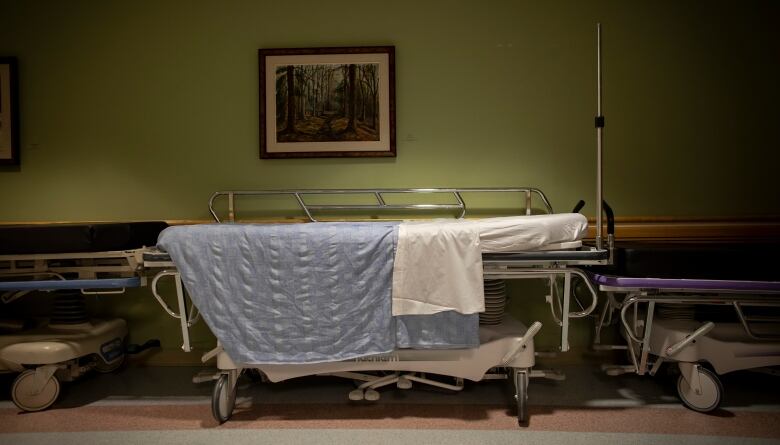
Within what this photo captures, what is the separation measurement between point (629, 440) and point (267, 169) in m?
2.30

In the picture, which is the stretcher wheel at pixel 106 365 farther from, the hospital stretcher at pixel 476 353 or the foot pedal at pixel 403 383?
the foot pedal at pixel 403 383

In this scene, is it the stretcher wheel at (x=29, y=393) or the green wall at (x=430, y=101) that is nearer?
the stretcher wheel at (x=29, y=393)

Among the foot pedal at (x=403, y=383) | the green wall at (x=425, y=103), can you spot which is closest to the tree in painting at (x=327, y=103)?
the green wall at (x=425, y=103)

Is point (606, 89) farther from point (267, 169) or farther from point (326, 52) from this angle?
point (267, 169)

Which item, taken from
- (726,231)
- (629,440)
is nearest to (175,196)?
(629,440)

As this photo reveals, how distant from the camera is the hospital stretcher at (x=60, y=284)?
197 cm

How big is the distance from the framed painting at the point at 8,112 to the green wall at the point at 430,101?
49 mm

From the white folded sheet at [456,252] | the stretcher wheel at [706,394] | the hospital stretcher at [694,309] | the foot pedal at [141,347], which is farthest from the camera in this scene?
the foot pedal at [141,347]

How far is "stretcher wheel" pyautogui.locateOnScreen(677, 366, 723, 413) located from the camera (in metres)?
1.93

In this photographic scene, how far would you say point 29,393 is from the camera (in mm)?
2064

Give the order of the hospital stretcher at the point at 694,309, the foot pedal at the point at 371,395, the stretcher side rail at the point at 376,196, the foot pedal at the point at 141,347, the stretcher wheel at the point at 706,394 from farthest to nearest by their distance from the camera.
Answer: the stretcher side rail at the point at 376,196
the foot pedal at the point at 141,347
the foot pedal at the point at 371,395
the stretcher wheel at the point at 706,394
the hospital stretcher at the point at 694,309

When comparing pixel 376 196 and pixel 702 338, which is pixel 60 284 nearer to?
pixel 376 196

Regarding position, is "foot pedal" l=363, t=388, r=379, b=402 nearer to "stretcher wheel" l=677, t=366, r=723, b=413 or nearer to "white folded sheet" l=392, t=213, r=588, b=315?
"white folded sheet" l=392, t=213, r=588, b=315

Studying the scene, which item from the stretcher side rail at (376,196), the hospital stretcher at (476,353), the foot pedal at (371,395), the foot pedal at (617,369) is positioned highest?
the stretcher side rail at (376,196)
